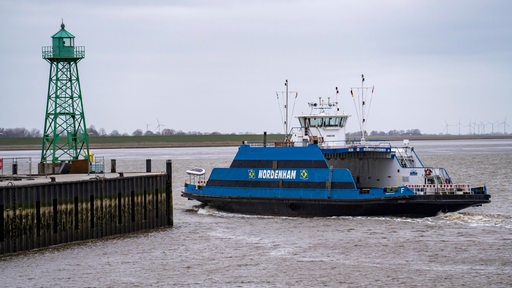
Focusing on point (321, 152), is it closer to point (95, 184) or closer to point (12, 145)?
point (95, 184)

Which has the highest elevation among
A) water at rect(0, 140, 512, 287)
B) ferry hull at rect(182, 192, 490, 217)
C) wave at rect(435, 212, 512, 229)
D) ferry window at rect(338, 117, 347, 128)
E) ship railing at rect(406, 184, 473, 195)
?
ferry window at rect(338, 117, 347, 128)

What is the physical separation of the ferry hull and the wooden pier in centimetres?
542

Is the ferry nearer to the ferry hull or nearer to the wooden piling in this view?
the ferry hull

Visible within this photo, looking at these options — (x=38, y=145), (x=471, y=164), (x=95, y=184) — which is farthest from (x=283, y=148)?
(x=38, y=145)

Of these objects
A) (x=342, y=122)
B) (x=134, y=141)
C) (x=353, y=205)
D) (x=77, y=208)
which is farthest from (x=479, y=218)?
(x=134, y=141)

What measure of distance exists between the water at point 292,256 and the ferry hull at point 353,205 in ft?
1.39

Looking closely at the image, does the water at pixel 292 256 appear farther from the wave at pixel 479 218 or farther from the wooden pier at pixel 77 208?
the wooden pier at pixel 77 208

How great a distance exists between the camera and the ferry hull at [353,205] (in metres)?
37.9

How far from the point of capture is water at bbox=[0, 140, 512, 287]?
2661 centimetres

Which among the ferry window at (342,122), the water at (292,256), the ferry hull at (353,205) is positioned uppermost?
the ferry window at (342,122)

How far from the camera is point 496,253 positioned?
3016 cm

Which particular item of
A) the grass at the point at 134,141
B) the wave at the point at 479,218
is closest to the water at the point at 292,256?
the wave at the point at 479,218

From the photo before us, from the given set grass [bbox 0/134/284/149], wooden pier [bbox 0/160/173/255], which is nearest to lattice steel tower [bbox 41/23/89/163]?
wooden pier [bbox 0/160/173/255]

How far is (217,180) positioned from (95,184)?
11.6m
